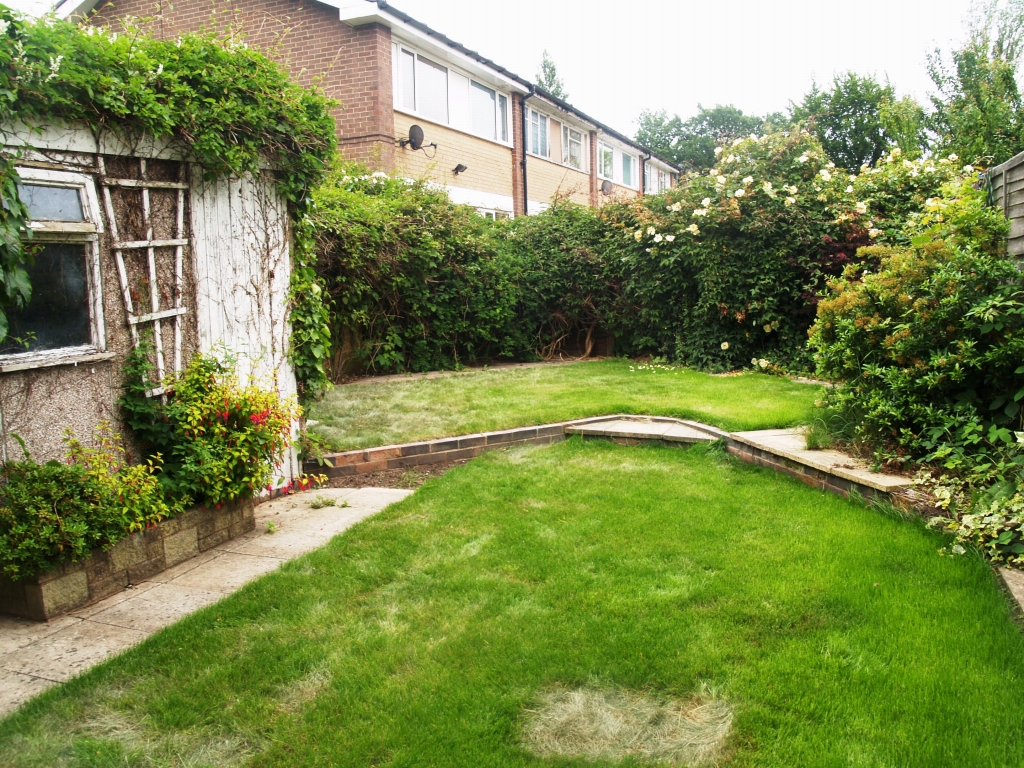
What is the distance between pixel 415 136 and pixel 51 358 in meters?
11.7

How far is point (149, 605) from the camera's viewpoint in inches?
136

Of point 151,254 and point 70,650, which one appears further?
point 151,254

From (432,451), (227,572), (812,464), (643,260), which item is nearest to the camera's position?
(227,572)

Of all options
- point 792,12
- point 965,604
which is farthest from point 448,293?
point 965,604

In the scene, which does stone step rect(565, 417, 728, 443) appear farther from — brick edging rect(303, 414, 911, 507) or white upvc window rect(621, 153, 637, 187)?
white upvc window rect(621, 153, 637, 187)

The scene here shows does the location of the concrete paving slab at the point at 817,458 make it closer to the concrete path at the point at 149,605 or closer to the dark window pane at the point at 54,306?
the concrete path at the point at 149,605

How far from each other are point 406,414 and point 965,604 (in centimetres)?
546

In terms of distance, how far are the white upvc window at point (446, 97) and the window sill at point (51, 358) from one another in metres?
11.7

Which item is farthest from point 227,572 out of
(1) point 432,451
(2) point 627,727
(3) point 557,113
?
(3) point 557,113

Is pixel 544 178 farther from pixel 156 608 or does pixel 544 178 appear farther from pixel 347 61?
pixel 156 608

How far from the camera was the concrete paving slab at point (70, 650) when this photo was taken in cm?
283

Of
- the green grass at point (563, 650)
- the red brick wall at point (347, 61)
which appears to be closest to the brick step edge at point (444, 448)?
the green grass at point (563, 650)

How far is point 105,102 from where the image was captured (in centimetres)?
362

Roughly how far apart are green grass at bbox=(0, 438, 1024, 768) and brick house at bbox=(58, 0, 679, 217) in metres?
8.97
